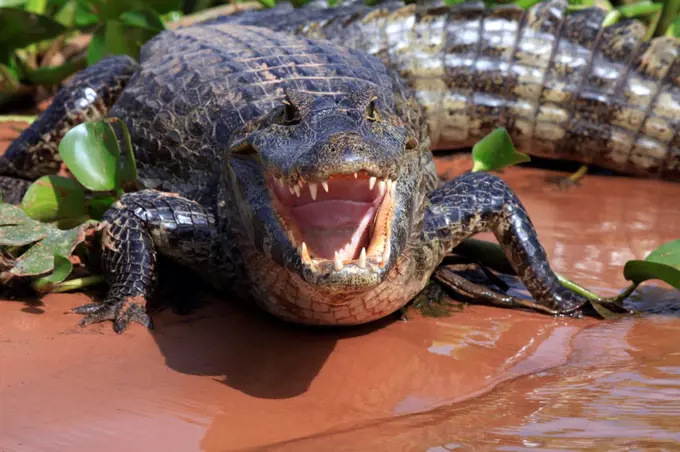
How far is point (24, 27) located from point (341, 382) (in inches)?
146

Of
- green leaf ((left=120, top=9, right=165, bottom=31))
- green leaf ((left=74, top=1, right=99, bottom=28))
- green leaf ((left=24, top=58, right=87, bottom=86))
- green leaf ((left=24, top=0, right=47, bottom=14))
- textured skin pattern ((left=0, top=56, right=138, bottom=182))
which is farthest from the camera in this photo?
green leaf ((left=24, top=0, right=47, bottom=14))

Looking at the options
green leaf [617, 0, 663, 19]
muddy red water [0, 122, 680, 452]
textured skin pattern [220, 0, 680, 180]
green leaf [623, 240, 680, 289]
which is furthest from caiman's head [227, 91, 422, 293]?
green leaf [617, 0, 663, 19]

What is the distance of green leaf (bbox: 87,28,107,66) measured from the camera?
570 cm

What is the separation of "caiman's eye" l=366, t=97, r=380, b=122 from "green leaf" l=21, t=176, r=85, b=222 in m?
1.48

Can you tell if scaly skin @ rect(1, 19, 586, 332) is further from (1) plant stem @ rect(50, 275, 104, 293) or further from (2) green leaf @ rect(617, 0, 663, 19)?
(2) green leaf @ rect(617, 0, 663, 19)

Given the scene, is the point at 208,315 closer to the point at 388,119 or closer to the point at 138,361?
the point at 138,361

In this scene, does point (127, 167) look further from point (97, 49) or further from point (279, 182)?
point (97, 49)

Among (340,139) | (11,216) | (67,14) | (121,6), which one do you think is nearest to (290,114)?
(340,139)

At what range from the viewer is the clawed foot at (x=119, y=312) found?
3316 millimetres

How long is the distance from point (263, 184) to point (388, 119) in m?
0.48

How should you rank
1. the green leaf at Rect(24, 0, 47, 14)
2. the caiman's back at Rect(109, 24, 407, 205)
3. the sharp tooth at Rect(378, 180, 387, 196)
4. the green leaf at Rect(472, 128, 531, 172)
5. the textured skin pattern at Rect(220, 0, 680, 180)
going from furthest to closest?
the green leaf at Rect(24, 0, 47, 14), the textured skin pattern at Rect(220, 0, 680, 180), the green leaf at Rect(472, 128, 531, 172), the caiman's back at Rect(109, 24, 407, 205), the sharp tooth at Rect(378, 180, 387, 196)

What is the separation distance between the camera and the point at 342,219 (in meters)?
2.91

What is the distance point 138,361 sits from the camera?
122 inches

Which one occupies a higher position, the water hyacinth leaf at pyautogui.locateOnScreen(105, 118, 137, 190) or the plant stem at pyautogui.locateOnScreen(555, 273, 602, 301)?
the water hyacinth leaf at pyautogui.locateOnScreen(105, 118, 137, 190)
